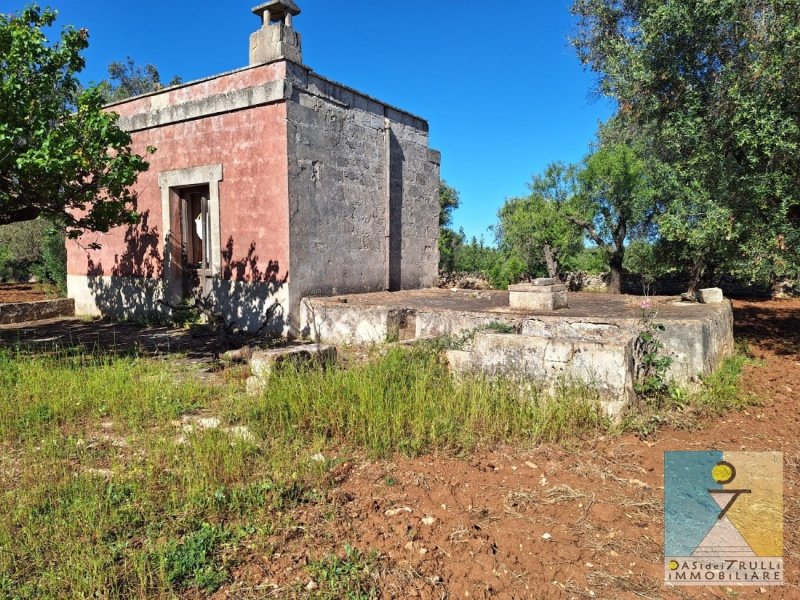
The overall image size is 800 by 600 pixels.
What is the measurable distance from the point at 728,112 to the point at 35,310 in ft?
44.5

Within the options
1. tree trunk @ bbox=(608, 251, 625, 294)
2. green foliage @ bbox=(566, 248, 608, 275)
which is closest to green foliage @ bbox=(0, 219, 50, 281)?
tree trunk @ bbox=(608, 251, 625, 294)

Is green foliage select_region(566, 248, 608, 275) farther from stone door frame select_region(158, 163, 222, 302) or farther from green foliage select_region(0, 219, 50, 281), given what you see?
green foliage select_region(0, 219, 50, 281)

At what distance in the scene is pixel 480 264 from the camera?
22062mm

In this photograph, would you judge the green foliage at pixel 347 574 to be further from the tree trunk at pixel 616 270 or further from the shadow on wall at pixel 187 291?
the tree trunk at pixel 616 270

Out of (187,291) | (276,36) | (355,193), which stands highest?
(276,36)

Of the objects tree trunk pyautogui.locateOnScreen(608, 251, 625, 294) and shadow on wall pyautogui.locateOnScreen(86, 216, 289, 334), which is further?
tree trunk pyautogui.locateOnScreen(608, 251, 625, 294)

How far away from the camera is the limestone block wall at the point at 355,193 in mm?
8578

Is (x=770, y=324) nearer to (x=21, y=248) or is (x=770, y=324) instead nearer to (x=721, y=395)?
(x=721, y=395)

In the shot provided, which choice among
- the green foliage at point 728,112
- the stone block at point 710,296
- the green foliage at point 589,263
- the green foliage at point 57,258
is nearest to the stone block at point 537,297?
the green foliage at point 728,112

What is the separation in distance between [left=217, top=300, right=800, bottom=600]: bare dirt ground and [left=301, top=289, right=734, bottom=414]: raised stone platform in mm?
763

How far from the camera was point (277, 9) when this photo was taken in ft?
28.7

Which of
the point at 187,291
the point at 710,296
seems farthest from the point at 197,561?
the point at 187,291

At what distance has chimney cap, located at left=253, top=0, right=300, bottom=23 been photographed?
339 inches

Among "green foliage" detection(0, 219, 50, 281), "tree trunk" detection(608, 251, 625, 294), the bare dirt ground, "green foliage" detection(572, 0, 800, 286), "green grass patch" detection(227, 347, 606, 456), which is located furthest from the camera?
"green foliage" detection(0, 219, 50, 281)
